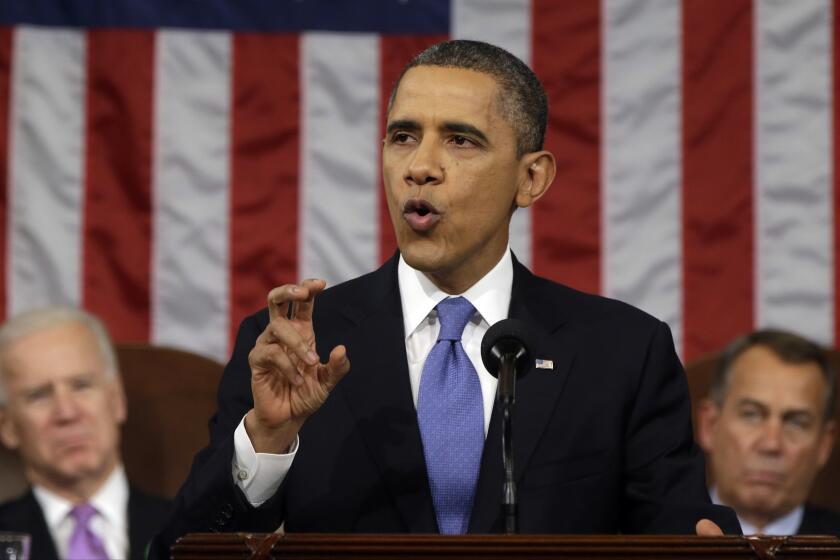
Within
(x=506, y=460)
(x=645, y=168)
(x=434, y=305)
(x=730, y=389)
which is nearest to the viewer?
(x=506, y=460)

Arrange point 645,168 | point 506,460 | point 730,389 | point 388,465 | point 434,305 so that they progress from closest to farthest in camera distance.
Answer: point 506,460
point 388,465
point 434,305
point 730,389
point 645,168

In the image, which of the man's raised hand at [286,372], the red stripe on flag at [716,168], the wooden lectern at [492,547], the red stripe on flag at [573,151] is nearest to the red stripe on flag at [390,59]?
the red stripe on flag at [573,151]

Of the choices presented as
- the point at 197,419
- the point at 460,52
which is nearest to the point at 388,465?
the point at 460,52

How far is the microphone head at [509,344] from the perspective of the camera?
1.95 metres

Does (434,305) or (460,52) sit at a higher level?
(460,52)

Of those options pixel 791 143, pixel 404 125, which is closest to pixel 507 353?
pixel 404 125

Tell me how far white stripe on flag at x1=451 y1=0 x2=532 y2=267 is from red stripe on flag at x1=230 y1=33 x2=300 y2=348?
0.51m

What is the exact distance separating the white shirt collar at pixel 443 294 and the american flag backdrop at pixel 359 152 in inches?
67.8

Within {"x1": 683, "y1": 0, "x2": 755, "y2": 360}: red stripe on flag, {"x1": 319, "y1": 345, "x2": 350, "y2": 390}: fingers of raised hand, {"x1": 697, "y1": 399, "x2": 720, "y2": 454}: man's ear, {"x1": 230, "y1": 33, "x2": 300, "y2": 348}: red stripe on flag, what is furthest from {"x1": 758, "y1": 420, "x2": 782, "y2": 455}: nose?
{"x1": 319, "y1": 345, "x2": 350, "y2": 390}: fingers of raised hand

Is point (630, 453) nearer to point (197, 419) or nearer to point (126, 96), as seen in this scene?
point (197, 419)

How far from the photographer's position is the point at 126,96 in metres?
4.20

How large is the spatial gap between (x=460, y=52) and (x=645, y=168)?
1902 mm

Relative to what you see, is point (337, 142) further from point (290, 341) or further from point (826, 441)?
point (290, 341)

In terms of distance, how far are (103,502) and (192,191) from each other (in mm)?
996
